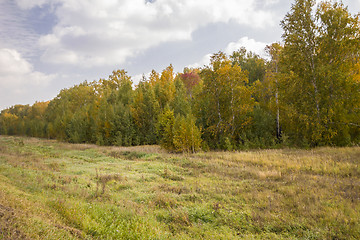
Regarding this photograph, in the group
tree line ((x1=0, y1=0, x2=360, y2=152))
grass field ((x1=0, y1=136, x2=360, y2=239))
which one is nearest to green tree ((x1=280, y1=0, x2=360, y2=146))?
tree line ((x1=0, y1=0, x2=360, y2=152))

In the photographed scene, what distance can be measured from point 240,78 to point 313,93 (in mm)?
7458

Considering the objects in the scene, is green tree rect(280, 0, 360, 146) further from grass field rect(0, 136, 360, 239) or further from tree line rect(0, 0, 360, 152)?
grass field rect(0, 136, 360, 239)

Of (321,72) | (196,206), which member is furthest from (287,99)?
(196,206)

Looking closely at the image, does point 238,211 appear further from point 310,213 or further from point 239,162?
point 239,162

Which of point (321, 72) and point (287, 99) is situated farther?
point (287, 99)

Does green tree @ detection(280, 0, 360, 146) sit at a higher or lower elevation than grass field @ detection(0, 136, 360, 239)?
higher

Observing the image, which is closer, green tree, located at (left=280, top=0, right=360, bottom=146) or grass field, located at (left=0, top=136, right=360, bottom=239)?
grass field, located at (left=0, top=136, right=360, bottom=239)

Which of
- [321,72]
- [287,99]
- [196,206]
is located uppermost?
[321,72]

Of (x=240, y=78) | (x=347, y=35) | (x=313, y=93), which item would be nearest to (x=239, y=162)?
(x=313, y=93)

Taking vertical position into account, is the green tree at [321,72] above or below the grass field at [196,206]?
above

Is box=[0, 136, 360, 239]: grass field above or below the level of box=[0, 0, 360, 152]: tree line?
below

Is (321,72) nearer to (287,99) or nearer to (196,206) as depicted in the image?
(287,99)

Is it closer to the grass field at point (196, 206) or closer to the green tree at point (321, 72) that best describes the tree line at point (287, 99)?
the green tree at point (321, 72)

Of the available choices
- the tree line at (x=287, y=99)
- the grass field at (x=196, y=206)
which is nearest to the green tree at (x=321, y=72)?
the tree line at (x=287, y=99)
